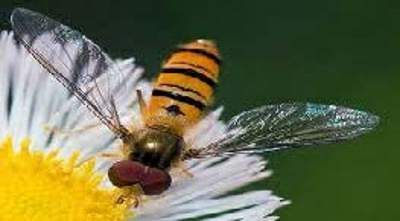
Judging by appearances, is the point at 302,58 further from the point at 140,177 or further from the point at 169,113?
the point at 140,177

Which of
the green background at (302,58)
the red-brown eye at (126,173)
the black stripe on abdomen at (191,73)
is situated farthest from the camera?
the green background at (302,58)

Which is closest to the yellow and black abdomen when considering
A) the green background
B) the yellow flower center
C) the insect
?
the insect

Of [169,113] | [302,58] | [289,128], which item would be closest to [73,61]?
[169,113]

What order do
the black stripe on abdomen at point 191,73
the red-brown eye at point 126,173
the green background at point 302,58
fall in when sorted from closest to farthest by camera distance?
the red-brown eye at point 126,173, the black stripe on abdomen at point 191,73, the green background at point 302,58

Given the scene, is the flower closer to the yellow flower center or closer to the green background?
the yellow flower center

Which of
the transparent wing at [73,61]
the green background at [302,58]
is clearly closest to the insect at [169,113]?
the transparent wing at [73,61]

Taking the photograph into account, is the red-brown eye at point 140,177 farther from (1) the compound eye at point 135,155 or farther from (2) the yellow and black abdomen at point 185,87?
(2) the yellow and black abdomen at point 185,87

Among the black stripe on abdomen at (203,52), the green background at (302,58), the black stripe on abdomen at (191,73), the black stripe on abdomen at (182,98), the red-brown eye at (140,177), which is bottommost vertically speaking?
the red-brown eye at (140,177)
